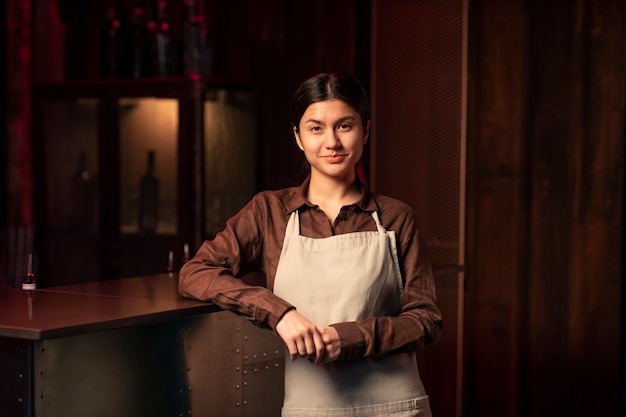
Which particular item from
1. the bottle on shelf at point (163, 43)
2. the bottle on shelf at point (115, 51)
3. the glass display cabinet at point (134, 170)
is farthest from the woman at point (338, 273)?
the bottle on shelf at point (115, 51)

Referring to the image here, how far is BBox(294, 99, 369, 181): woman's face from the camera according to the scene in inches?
83.0

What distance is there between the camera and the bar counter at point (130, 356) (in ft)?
6.46

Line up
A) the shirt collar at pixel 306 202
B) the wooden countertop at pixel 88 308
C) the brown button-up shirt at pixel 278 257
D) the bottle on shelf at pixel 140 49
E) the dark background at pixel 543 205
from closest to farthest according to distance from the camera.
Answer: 1. the wooden countertop at pixel 88 308
2. the brown button-up shirt at pixel 278 257
3. the shirt collar at pixel 306 202
4. the dark background at pixel 543 205
5. the bottle on shelf at pixel 140 49

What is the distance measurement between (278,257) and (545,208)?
6.29ft

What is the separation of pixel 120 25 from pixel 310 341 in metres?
3.28

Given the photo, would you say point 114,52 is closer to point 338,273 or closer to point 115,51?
point 115,51

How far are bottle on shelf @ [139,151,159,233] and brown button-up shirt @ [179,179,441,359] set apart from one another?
2.38 metres

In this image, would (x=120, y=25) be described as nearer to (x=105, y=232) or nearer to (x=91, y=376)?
(x=105, y=232)

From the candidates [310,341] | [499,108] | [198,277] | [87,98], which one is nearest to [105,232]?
[87,98]

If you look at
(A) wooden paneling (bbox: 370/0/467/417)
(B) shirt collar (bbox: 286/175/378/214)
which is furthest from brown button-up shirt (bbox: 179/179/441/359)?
(A) wooden paneling (bbox: 370/0/467/417)

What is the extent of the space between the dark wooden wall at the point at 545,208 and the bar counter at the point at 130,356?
1.52 m

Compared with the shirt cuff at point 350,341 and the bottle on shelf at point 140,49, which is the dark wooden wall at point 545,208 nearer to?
the bottle on shelf at point 140,49

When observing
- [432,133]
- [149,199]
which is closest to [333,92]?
[432,133]

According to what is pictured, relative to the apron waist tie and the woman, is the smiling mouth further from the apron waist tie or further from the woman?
the apron waist tie
